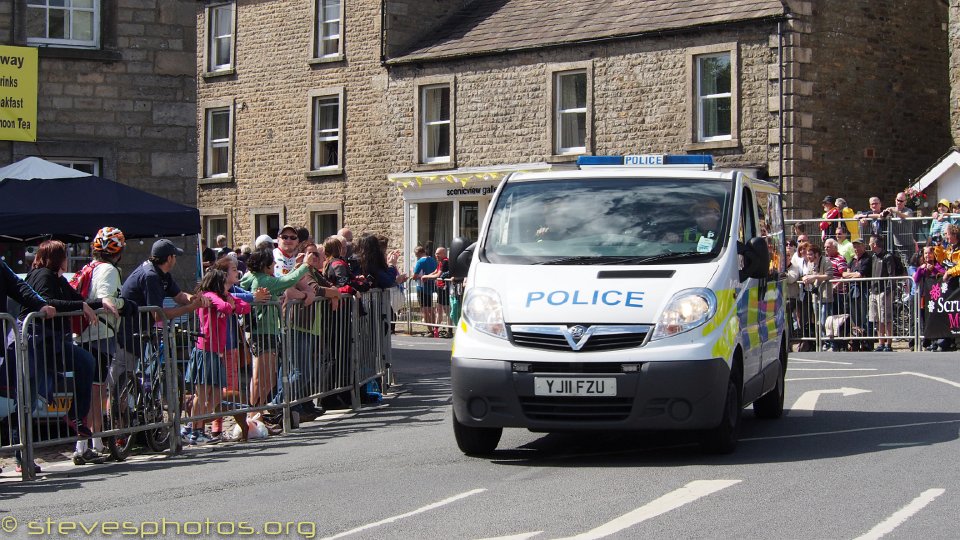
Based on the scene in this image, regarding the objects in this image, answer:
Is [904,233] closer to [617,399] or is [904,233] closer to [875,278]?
[875,278]

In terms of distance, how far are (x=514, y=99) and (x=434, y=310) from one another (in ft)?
26.0

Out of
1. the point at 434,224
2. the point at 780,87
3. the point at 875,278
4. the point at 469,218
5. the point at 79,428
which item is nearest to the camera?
the point at 79,428

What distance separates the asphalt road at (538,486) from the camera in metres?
7.96

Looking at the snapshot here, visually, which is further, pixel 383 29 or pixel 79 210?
pixel 383 29

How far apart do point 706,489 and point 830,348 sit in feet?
50.0

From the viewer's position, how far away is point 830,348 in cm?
2364

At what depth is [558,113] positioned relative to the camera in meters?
34.4

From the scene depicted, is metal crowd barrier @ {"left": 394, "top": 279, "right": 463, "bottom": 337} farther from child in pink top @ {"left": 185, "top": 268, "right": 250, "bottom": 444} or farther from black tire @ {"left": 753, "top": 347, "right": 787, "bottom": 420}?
child in pink top @ {"left": 185, "top": 268, "right": 250, "bottom": 444}

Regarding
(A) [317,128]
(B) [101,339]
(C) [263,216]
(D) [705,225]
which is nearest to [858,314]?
(D) [705,225]

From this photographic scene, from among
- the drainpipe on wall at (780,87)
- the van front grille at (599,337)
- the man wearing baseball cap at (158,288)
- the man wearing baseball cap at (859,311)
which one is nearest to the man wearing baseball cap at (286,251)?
the man wearing baseball cap at (158,288)

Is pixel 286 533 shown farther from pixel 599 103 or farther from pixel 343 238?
pixel 599 103

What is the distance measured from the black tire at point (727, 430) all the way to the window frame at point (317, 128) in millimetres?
29455

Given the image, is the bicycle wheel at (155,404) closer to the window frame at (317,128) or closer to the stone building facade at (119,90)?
the stone building facade at (119,90)

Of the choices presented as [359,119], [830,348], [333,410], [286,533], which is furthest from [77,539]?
[359,119]
